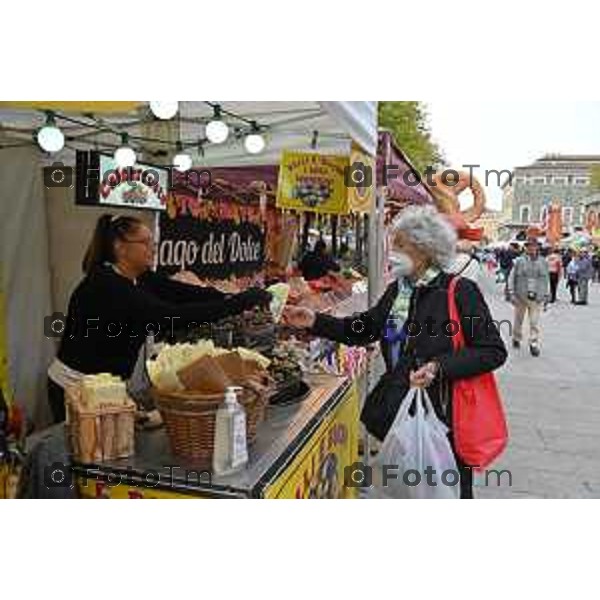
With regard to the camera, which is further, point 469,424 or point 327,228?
point 327,228

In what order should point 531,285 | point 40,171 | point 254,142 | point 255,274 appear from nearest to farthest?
point 40,171 → point 254,142 → point 255,274 → point 531,285

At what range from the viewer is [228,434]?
2.13 metres

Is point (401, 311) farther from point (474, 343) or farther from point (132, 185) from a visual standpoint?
point (132, 185)

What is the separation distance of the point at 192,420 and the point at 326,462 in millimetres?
1126

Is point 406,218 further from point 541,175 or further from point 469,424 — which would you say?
point 541,175

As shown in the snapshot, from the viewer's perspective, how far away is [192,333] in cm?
373

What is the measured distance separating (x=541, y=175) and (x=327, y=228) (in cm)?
5750

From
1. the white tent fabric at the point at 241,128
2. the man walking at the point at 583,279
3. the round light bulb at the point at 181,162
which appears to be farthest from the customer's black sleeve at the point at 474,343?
the man walking at the point at 583,279

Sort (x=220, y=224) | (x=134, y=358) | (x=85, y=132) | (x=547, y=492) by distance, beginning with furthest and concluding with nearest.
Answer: (x=220, y=224) < (x=85, y=132) < (x=547, y=492) < (x=134, y=358)

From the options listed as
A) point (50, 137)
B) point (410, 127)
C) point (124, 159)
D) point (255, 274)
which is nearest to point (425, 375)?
point (124, 159)

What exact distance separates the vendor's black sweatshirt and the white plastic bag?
0.87 m

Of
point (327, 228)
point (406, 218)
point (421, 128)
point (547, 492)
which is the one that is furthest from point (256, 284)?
point (421, 128)

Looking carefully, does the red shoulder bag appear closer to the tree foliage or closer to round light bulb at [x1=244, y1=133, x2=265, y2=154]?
round light bulb at [x1=244, y1=133, x2=265, y2=154]

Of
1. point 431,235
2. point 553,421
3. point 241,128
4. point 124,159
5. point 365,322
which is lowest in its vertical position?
point 553,421
